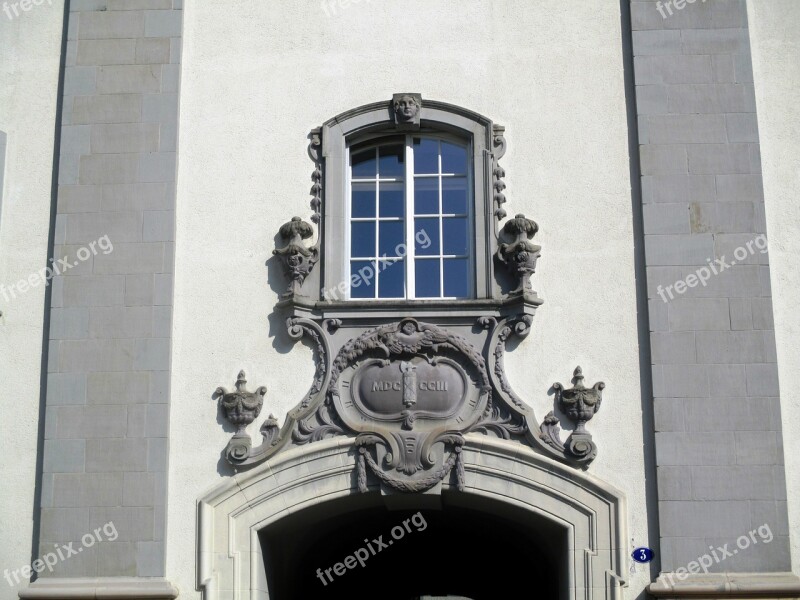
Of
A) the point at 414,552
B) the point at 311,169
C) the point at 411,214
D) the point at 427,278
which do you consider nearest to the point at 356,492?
the point at 427,278

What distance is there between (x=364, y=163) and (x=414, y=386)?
2.41 metres

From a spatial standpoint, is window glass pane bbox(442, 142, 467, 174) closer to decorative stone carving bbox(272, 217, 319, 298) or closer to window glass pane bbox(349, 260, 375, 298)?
window glass pane bbox(349, 260, 375, 298)

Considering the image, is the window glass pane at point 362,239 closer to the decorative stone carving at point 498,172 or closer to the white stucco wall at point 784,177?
the decorative stone carving at point 498,172

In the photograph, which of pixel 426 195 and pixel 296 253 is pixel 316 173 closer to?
pixel 296 253

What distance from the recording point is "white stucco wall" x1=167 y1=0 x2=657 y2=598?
12.0m

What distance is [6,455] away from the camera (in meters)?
12.1

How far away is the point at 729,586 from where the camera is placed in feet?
36.5

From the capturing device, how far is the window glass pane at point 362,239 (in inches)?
500

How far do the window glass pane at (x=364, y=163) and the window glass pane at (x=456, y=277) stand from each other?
3.94 ft

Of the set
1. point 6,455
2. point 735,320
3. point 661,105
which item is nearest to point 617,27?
point 661,105

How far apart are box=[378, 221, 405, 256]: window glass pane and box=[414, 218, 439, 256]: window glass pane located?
136 mm

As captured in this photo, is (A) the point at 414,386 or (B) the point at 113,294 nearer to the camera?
(A) the point at 414,386

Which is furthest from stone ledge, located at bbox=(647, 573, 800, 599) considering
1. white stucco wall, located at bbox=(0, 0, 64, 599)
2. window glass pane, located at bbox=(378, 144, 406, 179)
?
white stucco wall, located at bbox=(0, 0, 64, 599)

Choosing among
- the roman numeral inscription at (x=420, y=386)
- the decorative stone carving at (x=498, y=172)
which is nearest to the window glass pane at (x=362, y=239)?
the decorative stone carving at (x=498, y=172)
